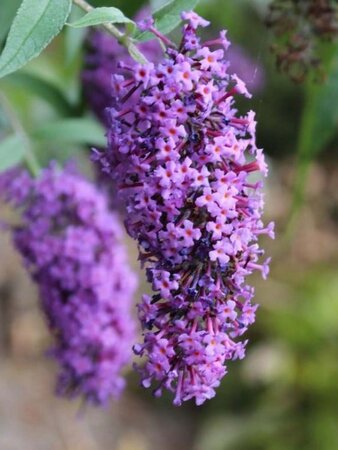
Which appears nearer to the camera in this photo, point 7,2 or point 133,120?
point 133,120

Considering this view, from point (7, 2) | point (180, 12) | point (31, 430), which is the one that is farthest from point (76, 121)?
point (31, 430)

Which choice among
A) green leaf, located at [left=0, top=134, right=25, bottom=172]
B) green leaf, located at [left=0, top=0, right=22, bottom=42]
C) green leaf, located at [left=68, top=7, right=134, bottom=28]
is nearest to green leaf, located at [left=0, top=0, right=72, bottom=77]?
green leaf, located at [left=68, top=7, right=134, bottom=28]

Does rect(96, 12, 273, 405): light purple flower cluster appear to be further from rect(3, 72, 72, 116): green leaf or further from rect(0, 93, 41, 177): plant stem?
rect(3, 72, 72, 116): green leaf

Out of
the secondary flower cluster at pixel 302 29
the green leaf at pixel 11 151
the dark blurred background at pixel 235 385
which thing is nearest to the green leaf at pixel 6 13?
the green leaf at pixel 11 151

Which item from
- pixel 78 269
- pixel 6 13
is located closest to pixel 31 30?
pixel 6 13

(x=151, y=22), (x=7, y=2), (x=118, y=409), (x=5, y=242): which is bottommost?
(x=151, y=22)

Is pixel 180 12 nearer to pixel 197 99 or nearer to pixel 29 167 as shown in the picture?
pixel 197 99

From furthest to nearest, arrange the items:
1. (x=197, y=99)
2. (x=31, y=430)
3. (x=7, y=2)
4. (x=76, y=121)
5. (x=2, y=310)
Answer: (x=2, y=310) < (x=31, y=430) < (x=76, y=121) < (x=7, y=2) < (x=197, y=99)

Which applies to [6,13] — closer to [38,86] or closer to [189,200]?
[38,86]
